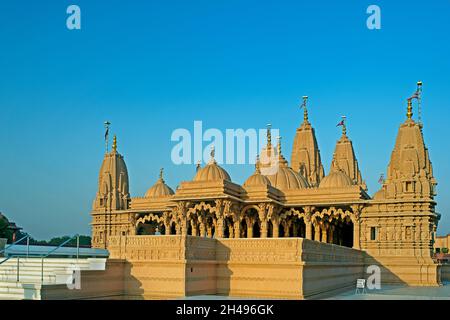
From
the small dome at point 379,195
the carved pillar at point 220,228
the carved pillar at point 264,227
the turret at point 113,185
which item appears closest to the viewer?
the carved pillar at point 220,228

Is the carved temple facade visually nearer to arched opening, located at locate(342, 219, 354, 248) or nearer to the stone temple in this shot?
the stone temple

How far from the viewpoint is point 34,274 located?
20.4 m

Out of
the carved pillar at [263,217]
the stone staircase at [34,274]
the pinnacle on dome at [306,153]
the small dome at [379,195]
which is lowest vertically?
the stone staircase at [34,274]

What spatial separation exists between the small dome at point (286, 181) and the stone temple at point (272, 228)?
0.22 feet

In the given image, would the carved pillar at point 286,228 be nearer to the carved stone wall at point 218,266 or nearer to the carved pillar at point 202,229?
the carved pillar at point 202,229

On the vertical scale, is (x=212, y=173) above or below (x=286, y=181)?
above

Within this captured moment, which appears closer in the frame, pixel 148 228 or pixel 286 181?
pixel 286 181

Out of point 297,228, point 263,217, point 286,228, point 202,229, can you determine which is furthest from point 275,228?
point 297,228

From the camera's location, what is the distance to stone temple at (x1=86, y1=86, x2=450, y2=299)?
21.1m

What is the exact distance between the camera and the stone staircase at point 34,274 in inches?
672

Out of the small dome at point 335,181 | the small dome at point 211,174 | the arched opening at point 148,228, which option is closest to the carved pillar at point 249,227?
the small dome at point 211,174

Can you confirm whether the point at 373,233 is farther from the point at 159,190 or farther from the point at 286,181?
the point at 159,190

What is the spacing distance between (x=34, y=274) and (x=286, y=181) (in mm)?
20297

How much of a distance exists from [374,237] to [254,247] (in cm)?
1365
